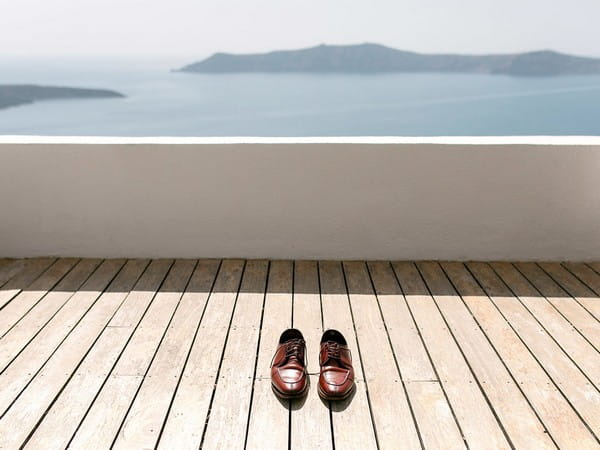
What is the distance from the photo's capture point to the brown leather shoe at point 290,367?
147 centimetres

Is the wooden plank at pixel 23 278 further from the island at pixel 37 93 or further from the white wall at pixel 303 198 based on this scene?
the island at pixel 37 93

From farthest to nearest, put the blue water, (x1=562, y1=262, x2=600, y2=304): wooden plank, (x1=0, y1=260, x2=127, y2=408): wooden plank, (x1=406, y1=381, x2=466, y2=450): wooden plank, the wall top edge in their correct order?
the blue water → the wall top edge → (x1=562, y1=262, x2=600, y2=304): wooden plank → (x1=0, y1=260, x2=127, y2=408): wooden plank → (x1=406, y1=381, x2=466, y2=450): wooden plank

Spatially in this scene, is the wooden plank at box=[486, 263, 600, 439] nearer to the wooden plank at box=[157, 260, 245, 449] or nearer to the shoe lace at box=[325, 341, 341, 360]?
the shoe lace at box=[325, 341, 341, 360]

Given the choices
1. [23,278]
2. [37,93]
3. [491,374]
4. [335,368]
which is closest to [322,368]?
[335,368]

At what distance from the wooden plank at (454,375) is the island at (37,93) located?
24.2m

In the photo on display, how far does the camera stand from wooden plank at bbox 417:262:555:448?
1.34 meters

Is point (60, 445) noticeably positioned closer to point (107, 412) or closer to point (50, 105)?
point (107, 412)

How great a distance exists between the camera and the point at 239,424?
138cm

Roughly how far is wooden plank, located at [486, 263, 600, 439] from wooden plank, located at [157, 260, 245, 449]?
989 mm

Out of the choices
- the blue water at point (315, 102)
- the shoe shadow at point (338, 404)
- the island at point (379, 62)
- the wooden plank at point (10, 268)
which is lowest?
the blue water at point (315, 102)

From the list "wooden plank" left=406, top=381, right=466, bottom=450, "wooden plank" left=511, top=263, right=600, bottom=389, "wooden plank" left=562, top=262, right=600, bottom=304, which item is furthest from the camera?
"wooden plank" left=562, top=262, right=600, bottom=304

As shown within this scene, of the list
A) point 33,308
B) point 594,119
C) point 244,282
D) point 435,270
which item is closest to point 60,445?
point 33,308

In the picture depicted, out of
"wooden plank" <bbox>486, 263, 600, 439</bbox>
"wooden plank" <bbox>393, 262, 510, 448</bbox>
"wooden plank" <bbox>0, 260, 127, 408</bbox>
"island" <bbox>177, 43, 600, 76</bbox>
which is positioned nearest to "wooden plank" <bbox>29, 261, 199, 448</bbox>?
"wooden plank" <bbox>0, 260, 127, 408</bbox>

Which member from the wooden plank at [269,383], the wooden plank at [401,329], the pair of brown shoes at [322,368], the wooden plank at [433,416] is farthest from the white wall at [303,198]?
the wooden plank at [433,416]
